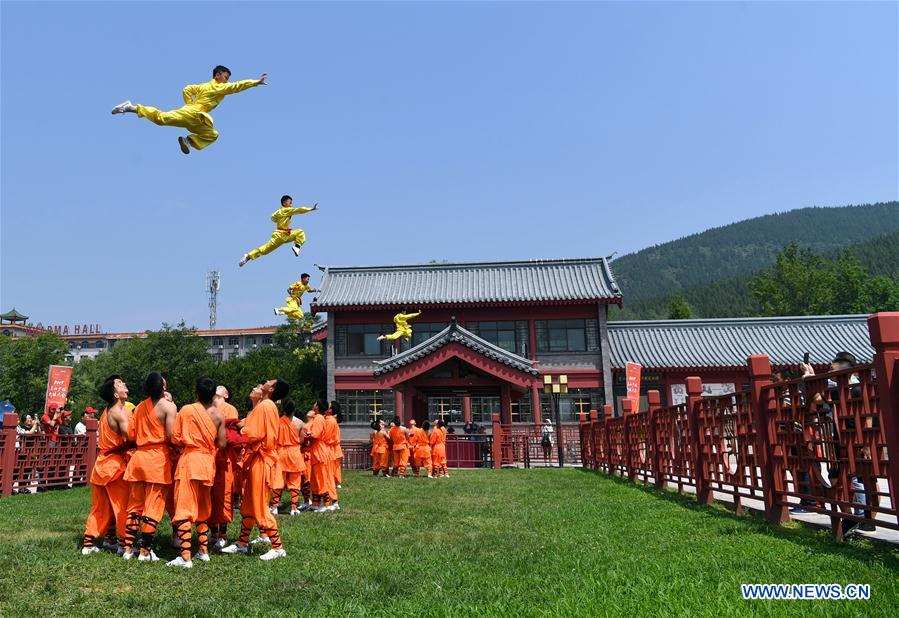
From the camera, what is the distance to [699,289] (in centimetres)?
9819

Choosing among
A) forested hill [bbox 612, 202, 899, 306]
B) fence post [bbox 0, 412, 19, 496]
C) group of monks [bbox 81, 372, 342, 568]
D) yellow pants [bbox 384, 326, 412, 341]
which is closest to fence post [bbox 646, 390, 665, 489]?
group of monks [bbox 81, 372, 342, 568]

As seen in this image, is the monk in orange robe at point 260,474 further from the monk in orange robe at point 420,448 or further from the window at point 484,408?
the window at point 484,408

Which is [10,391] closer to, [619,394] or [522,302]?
[522,302]

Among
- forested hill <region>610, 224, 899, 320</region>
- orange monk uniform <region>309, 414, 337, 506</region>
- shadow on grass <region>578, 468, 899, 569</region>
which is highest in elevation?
forested hill <region>610, 224, 899, 320</region>

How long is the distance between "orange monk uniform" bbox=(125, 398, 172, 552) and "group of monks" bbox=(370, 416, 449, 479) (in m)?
10.8

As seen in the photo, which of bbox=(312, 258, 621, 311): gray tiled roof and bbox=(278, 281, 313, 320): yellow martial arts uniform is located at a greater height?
bbox=(312, 258, 621, 311): gray tiled roof

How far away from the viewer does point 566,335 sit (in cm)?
2881

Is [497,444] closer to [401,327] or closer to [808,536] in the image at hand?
[401,327]

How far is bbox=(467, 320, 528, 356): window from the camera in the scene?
28703 mm

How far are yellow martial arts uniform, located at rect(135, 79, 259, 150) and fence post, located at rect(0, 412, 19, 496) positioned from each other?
26.7ft

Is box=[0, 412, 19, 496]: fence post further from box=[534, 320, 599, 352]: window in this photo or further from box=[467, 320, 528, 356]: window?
box=[534, 320, 599, 352]: window

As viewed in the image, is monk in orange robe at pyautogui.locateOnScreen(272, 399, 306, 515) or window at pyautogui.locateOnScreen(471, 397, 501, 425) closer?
monk in orange robe at pyautogui.locateOnScreen(272, 399, 306, 515)

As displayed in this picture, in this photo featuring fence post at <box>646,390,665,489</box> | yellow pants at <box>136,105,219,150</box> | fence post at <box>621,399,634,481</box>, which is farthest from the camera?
fence post at <box>621,399,634,481</box>

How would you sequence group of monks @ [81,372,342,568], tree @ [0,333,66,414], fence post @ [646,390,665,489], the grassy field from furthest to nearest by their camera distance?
tree @ [0,333,66,414] < fence post @ [646,390,665,489] < group of monks @ [81,372,342,568] < the grassy field
